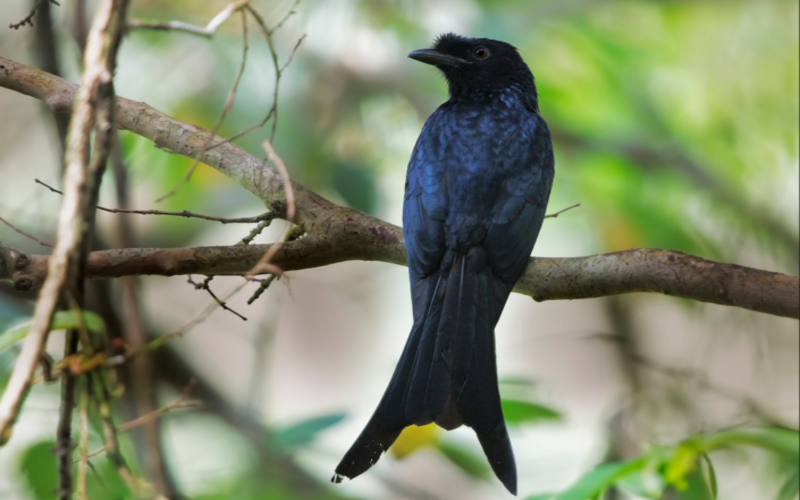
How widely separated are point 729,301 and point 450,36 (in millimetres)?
2259

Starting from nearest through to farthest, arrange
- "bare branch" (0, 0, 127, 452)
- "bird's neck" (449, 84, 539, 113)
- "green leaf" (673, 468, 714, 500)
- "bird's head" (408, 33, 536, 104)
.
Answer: "bare branch" (0, 0, 127, 452)
"green leaf" (673, 468, 714, 500)
"bird's neck" (449, 84, 539, 113)
"bird's head" (408, 33, 536, 104)

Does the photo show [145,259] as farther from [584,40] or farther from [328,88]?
[584,40]

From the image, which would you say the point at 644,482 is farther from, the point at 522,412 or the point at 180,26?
the point at 180,26

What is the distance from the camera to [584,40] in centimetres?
571

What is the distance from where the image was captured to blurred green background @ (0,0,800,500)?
435 centimetres

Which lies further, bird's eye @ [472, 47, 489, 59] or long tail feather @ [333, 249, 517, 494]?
bird's eye @ [472, 47, 489, 59]

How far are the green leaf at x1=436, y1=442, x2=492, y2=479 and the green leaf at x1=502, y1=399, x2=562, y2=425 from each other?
0.72m

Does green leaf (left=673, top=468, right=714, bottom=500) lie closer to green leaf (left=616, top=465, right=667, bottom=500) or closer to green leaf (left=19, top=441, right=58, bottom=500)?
green leaf (left=616, top=465, right=667, bottom=500)

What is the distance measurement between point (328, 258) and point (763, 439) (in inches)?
53.7

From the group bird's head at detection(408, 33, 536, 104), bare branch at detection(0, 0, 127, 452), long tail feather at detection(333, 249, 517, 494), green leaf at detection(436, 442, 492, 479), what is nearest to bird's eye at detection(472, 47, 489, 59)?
bird's head at detection(408, 33, 536, 104)

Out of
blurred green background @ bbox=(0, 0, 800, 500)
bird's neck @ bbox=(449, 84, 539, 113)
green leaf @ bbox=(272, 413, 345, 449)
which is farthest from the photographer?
blurred green background @ bbox=(0, 0, 800, 500)

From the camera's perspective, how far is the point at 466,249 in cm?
286

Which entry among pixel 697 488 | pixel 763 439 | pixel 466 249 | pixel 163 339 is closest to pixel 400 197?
pixel 466 249

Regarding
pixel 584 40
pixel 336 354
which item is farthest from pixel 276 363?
pixel 584 40
